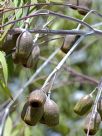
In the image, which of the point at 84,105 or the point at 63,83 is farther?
the point at 63,83

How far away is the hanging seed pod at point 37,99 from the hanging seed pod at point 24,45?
0.13 metres

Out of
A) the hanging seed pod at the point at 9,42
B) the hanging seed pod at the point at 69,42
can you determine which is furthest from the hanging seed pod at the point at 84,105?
the hanging seed pod at the point at 9,42

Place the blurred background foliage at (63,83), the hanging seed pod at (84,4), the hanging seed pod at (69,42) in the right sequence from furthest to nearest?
the blurred background foliage at (63,83)
the hanging seed pod at (84,4)
the hanging seed pod at (69,42)

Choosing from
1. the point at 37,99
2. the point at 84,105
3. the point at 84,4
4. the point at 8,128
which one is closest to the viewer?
the point at 37,99

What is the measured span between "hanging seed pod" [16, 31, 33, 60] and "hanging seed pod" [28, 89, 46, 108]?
13cm

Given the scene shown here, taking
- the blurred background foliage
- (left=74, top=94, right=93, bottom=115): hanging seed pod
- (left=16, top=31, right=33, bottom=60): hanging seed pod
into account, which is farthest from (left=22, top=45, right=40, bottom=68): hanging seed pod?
the blurred background foliage

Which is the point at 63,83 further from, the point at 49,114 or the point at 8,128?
the point at 49,114

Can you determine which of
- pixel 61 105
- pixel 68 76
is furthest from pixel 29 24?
pixel 61 105

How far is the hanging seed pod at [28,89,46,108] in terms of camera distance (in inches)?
80.2

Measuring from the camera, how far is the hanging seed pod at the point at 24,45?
83.2 inches

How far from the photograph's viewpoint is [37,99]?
202 cm

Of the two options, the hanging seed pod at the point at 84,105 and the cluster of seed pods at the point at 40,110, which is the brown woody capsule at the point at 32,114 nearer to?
the cluster of seed pods at the point at 40,110

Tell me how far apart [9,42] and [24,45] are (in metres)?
0.09

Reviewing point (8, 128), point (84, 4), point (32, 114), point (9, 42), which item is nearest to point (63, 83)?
point (8, 128)
